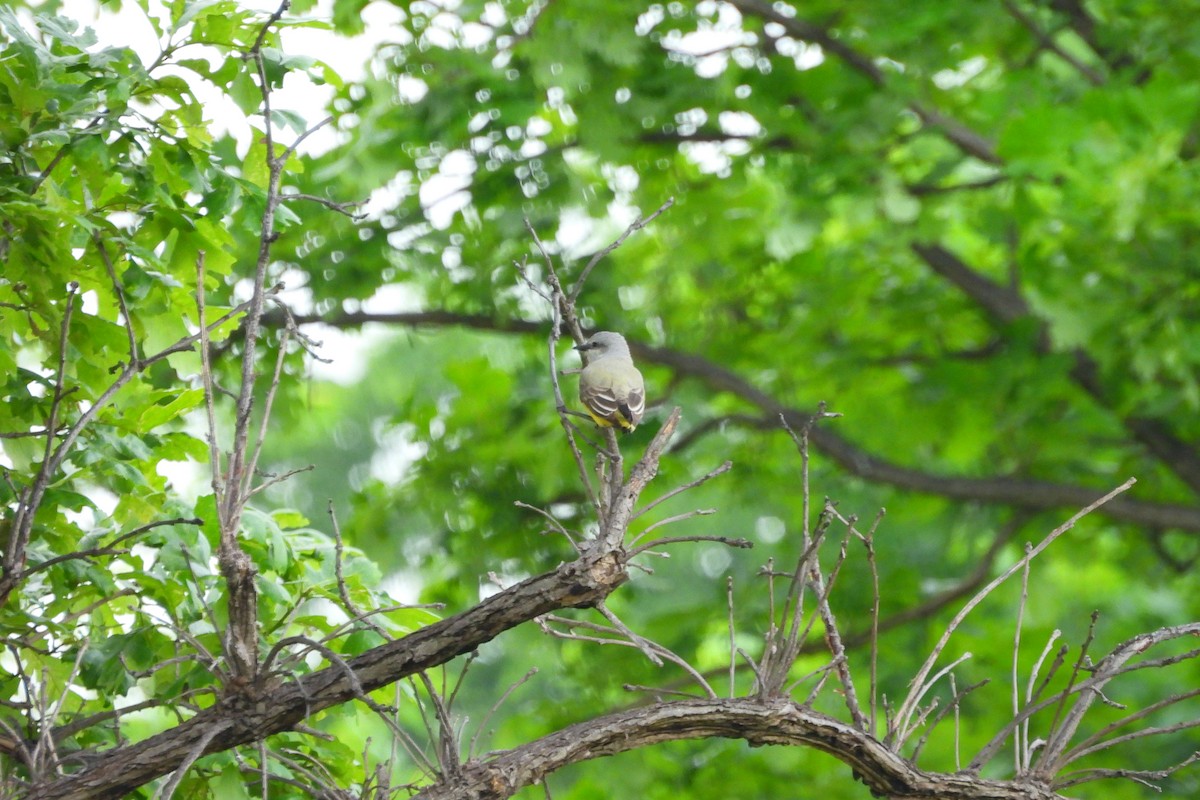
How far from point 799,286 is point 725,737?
20.7ft

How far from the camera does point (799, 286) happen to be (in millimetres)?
8750

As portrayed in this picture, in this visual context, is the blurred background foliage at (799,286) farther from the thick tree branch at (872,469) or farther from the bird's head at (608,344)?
the bird's head at (608,344)

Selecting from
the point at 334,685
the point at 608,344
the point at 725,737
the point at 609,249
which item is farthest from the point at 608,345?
the point at 334,685

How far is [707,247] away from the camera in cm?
809

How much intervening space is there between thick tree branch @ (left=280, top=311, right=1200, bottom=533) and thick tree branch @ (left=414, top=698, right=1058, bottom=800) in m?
4.75

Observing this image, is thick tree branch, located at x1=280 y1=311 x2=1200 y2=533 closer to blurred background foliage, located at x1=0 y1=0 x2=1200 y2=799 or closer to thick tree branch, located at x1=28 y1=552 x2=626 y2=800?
blurred background foliage, located at x1=0 y1=0 x2=1200 y2=799

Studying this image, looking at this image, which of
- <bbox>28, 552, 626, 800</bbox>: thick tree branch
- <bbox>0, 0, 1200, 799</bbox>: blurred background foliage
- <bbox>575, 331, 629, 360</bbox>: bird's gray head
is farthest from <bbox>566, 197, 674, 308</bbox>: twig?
<bbox>0, 0, 1200, 799</bbox>: blurred background foliage

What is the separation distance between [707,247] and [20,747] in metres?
5.96

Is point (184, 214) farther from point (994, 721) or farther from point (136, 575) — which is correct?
point (994, 721)

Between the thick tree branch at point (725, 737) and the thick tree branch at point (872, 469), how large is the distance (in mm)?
4746

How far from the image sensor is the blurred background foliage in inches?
264

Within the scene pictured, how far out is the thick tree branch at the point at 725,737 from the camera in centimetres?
257

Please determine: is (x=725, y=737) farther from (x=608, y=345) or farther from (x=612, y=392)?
(x=608, y=345)

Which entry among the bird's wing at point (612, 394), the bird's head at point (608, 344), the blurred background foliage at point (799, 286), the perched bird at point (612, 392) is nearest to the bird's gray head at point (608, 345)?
the bird's head at point (608, 344)
